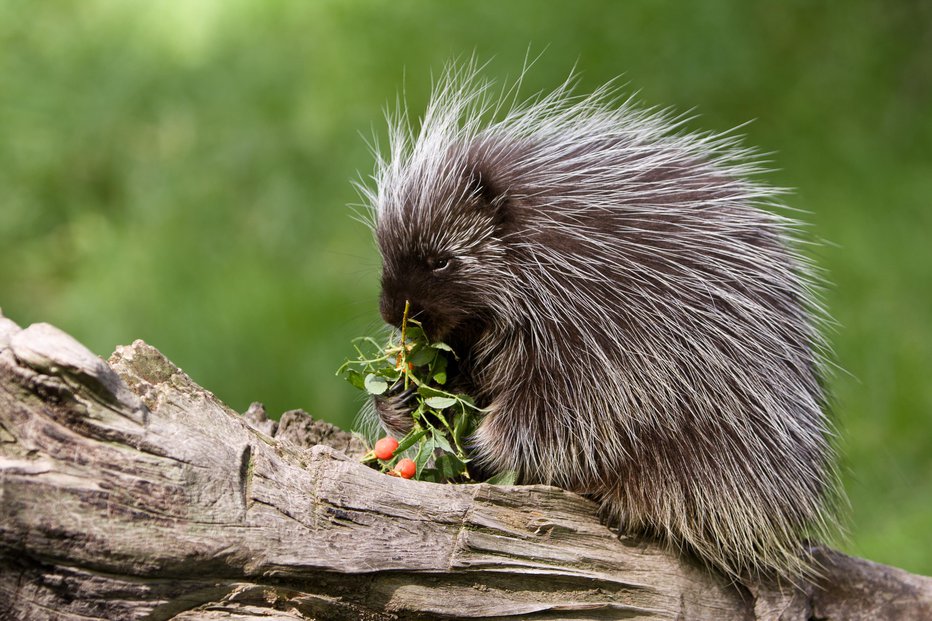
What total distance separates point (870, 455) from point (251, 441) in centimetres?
399

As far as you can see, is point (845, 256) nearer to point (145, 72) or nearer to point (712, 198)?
point (712, 198)

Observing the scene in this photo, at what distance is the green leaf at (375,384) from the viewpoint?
298 centimetres

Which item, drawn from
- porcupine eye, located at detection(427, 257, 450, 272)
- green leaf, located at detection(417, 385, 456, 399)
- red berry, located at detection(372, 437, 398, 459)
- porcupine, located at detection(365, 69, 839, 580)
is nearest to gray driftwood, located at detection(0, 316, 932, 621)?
porcupine, located at detection(365, 69, 839, 580)

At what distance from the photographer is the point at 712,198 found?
9.79 feet

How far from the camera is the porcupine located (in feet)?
8.98

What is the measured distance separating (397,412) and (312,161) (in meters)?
2.96

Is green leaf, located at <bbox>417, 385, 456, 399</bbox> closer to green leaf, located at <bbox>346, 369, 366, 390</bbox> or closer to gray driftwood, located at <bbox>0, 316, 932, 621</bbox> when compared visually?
green leaf, located at <bbox>346, 369, 366, 390</bbox>

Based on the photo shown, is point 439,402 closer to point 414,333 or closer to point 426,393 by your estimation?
point 426,393

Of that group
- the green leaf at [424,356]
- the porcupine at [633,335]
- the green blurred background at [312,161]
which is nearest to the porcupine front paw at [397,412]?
the green leaf at [424,356]

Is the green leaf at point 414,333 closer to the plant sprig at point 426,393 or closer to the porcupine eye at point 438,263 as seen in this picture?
the plant sprig at point 426,393

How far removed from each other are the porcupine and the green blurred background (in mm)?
2122

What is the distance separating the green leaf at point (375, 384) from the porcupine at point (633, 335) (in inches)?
8.7

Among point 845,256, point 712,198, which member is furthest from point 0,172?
point 845,256

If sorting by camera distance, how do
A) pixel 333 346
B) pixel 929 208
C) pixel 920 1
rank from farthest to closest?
pixel 920 1 < pixel 929 208 < pixel 333 346
